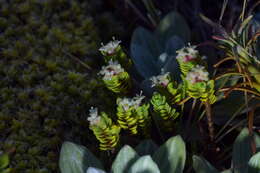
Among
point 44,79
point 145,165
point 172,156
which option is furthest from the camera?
point 44,79

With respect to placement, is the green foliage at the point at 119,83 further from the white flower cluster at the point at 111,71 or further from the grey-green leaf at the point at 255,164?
the grey-green leaf at the point at 255,164

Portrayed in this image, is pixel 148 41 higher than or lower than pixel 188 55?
higher

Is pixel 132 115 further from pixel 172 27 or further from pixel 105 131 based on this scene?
pixel 172 27

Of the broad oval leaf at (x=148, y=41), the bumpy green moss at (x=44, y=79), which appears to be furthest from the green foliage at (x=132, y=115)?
the broad oval leaf at (x=148, y=41)

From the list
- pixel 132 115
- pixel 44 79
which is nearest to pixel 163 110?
pixel 132 115

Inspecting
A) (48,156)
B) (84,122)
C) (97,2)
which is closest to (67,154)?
(48,156)

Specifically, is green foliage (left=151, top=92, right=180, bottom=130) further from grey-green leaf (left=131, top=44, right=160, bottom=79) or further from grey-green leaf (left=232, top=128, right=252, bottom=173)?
grey-green leaf (left=131, top=44, right=160, bottom=79)

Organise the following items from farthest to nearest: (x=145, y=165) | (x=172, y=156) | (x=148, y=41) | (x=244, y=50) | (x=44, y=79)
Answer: (x=148, y=41) < (x=44, y=79) < (x=244, y=50) < (x=172, y=156) < (x=145, y=165)
